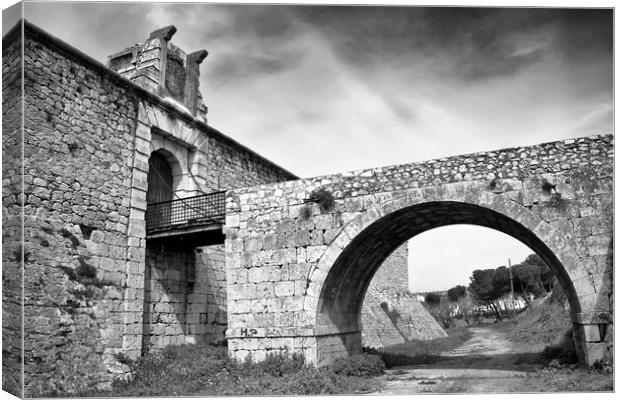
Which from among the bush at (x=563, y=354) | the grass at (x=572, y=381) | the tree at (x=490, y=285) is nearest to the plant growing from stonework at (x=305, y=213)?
the grass at (x=572, y=381)

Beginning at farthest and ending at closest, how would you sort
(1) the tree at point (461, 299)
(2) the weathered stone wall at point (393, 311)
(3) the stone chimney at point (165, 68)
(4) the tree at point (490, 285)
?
1. (1) the tree at point (461, 299)
2. (4) the tree at point (490, 285)
3. (2) the weathered stone wall at point (393, 311)
4. (3) the stone chimney at point (165, 68)

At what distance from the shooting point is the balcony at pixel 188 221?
35.7 ft

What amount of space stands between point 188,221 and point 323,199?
307cm

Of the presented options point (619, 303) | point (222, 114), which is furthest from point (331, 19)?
point (619, 303)

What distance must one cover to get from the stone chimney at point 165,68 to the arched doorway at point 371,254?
6.45m

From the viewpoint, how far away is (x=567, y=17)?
758 centimetres

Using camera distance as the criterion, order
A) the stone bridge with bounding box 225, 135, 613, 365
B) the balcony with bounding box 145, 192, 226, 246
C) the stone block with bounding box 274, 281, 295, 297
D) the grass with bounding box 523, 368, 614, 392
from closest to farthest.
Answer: the grass with bounding box 523, 368, 614, 392
the stone bridge with bounding box 225, 135, 613, 365
the stone block with bounding box 274, 281, 295, 297
the balcony with bounding box 145, 192, 226, 246

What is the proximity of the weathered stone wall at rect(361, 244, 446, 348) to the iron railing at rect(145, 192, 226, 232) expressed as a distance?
883 cm

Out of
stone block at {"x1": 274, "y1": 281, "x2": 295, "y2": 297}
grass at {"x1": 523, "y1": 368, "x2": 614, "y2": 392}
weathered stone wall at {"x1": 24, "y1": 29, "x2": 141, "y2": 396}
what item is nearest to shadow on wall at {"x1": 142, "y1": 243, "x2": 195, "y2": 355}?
weathered stone wall at {"x1": 24, "y1": 29, "x2": 141, "y2": 396}

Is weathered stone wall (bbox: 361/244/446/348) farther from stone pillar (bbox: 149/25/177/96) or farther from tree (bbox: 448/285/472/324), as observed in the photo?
tree (bbox: 448/285/472/324)

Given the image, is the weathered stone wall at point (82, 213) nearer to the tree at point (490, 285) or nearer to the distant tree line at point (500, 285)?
the distant tree line at point (500, 285)

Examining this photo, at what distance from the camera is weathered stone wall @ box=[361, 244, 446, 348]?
1986 cm

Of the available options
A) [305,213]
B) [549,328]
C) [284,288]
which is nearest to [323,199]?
[305,213]

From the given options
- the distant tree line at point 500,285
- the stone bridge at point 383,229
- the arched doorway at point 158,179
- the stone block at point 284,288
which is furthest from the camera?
the distant tree line at point 500,285
